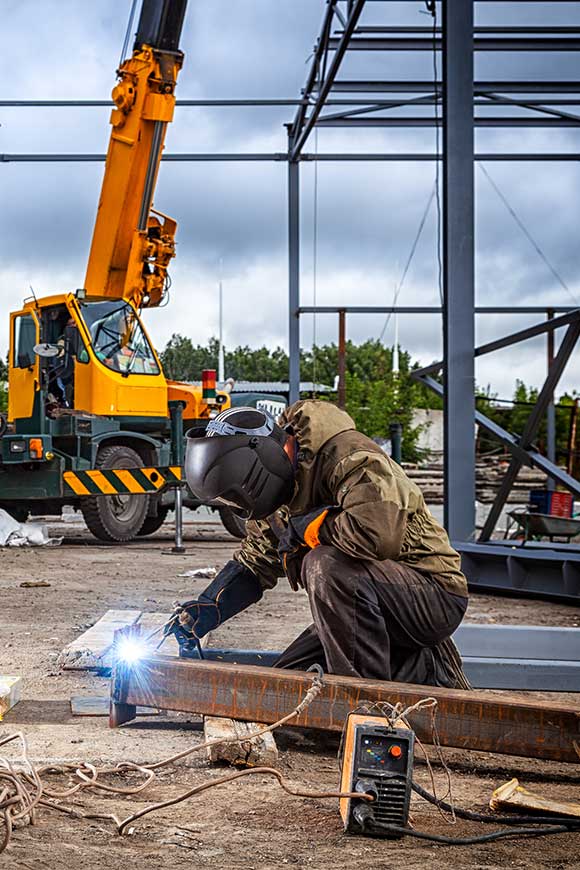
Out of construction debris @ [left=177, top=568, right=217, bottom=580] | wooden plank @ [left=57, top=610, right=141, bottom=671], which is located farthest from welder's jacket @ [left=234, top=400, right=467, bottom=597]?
construction debris @ [left=177, top=568, right=217, bottom=580]

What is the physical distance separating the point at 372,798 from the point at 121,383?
9.82 metres

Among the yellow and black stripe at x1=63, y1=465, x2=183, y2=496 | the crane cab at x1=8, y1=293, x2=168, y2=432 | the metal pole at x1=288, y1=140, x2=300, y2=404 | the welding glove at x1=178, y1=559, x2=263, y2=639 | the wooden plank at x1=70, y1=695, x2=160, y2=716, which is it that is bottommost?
the wooden plank at x1=70, y1=695, x2=160, y2=716

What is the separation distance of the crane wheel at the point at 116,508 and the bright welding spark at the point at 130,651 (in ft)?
26.0

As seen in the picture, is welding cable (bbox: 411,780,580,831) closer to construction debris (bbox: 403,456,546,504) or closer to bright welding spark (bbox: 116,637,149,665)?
bright welding spark (bbox: 116,637,149,665)

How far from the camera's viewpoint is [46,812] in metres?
2.95

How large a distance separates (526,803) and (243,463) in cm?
140

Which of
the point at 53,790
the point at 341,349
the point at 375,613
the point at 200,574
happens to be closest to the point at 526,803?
the point at 375,613

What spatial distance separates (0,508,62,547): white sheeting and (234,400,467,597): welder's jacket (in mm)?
8484

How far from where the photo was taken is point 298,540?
3.89 meters

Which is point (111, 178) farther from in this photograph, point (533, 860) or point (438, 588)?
point (533, 860)

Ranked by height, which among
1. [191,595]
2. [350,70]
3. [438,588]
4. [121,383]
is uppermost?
[350,70]

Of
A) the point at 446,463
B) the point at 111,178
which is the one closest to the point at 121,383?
the point at 111,178

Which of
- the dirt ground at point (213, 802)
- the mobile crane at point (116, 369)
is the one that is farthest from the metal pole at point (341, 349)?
the dirt ground at point (213, 802)

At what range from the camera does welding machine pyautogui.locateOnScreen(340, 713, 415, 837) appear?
282cm
